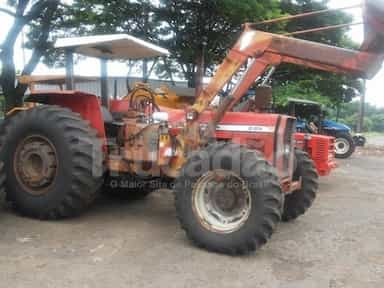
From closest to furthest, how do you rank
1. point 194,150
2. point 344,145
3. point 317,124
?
point 194,150
point 317,124
point 344,145

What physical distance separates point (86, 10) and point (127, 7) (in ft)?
3.39

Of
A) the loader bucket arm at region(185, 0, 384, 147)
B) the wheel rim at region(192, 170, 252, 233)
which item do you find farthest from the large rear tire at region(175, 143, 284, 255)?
the loader bucket arm at region(185, 0, 384, 147)

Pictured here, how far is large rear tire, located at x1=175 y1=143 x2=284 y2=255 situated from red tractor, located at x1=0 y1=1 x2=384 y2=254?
0.01m

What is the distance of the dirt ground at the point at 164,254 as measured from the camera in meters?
3.95

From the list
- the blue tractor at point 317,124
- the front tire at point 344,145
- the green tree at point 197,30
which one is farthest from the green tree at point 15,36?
the front tire at point 344,145

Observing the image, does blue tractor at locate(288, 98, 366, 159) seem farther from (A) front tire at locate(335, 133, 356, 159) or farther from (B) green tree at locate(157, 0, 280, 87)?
(B) green tree at locate(157, 0, 280, 87)

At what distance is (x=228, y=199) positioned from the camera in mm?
4836

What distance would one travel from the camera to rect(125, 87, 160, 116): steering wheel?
6250 mm

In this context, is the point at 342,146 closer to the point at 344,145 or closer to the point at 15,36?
the point at 344,145

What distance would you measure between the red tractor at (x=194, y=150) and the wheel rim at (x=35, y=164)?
13 millimetres

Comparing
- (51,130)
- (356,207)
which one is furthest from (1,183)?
(356,207)

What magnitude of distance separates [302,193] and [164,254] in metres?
2.17

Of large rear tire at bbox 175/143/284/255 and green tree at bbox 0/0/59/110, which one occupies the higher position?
green tree at bbox 0/0/59/110

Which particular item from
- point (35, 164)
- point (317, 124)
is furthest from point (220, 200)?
A: point (317, 124)
